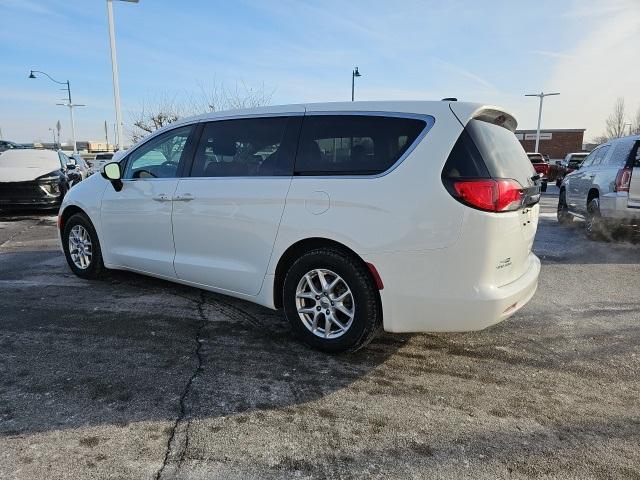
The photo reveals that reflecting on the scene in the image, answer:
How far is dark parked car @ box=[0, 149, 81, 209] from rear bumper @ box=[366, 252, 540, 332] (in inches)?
397

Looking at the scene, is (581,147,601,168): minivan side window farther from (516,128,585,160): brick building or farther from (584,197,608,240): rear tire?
(516,128,585,160): brick building

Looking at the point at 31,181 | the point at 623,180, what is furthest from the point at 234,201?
the point at 31,181

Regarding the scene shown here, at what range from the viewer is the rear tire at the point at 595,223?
28.0 feet

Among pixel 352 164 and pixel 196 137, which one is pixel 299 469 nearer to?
pixel 352 164

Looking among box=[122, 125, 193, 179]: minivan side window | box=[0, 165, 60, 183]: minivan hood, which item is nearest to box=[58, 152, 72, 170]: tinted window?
box=[0, 165, 60, 183]: minivan hood

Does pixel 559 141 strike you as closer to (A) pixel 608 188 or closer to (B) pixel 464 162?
(A) pixel 608 188

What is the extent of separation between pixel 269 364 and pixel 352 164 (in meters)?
1.51

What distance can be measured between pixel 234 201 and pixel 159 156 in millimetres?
1286

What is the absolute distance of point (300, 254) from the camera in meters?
3.76

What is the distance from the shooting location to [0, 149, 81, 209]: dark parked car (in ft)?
35.4

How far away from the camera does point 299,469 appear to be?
2.42 meters

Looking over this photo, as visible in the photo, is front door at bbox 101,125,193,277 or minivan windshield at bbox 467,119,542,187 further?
front door at bbox 101,125,193,277

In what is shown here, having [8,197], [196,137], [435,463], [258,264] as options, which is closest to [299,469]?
[435,463]

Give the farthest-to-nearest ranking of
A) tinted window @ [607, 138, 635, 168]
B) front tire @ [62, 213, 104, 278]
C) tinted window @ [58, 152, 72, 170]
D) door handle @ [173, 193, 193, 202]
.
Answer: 1. tinted window @ [58, 152, 72, 170]
2. tinted window @ [607, 138, 635, 168]
3. front tire @ [62, 213, 104, 278]
4. door handle @ [173, 193, 193, 202]
